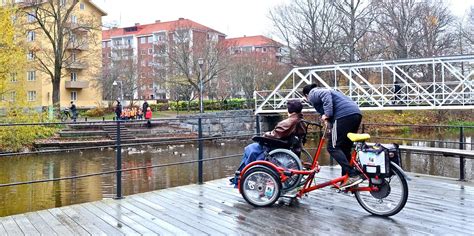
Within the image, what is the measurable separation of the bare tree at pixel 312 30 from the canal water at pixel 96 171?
1541 centimetres

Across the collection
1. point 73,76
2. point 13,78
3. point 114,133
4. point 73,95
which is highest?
point 73,76

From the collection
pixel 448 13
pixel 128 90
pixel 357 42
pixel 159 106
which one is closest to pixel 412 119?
pixel 357 42

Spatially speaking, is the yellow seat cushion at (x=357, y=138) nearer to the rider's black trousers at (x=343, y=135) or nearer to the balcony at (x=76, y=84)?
the rider's black trousers at (x=343, y=135)

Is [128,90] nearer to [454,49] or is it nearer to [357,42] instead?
[357,42]

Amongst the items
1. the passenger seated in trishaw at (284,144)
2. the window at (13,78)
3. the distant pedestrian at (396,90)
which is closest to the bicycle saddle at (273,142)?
the passenger seated in trishaw at (284,144)

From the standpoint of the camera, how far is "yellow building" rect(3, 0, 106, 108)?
3053cm

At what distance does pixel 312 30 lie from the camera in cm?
3531

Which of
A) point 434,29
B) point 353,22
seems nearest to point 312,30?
point 353,22

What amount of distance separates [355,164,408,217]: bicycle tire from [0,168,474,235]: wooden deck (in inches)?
3.6

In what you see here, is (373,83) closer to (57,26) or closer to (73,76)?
A: (57,26)

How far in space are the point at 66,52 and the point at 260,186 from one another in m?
40.1

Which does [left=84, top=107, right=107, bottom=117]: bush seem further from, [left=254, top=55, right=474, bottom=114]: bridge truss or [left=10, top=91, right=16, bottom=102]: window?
[left=10, top=91, right=16, bottom=102]: window

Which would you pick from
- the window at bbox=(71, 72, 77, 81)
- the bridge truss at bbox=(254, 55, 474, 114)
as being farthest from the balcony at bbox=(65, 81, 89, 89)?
the bridge truss at bbox=(254, 55, 474, 114)

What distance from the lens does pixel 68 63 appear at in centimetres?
3416
